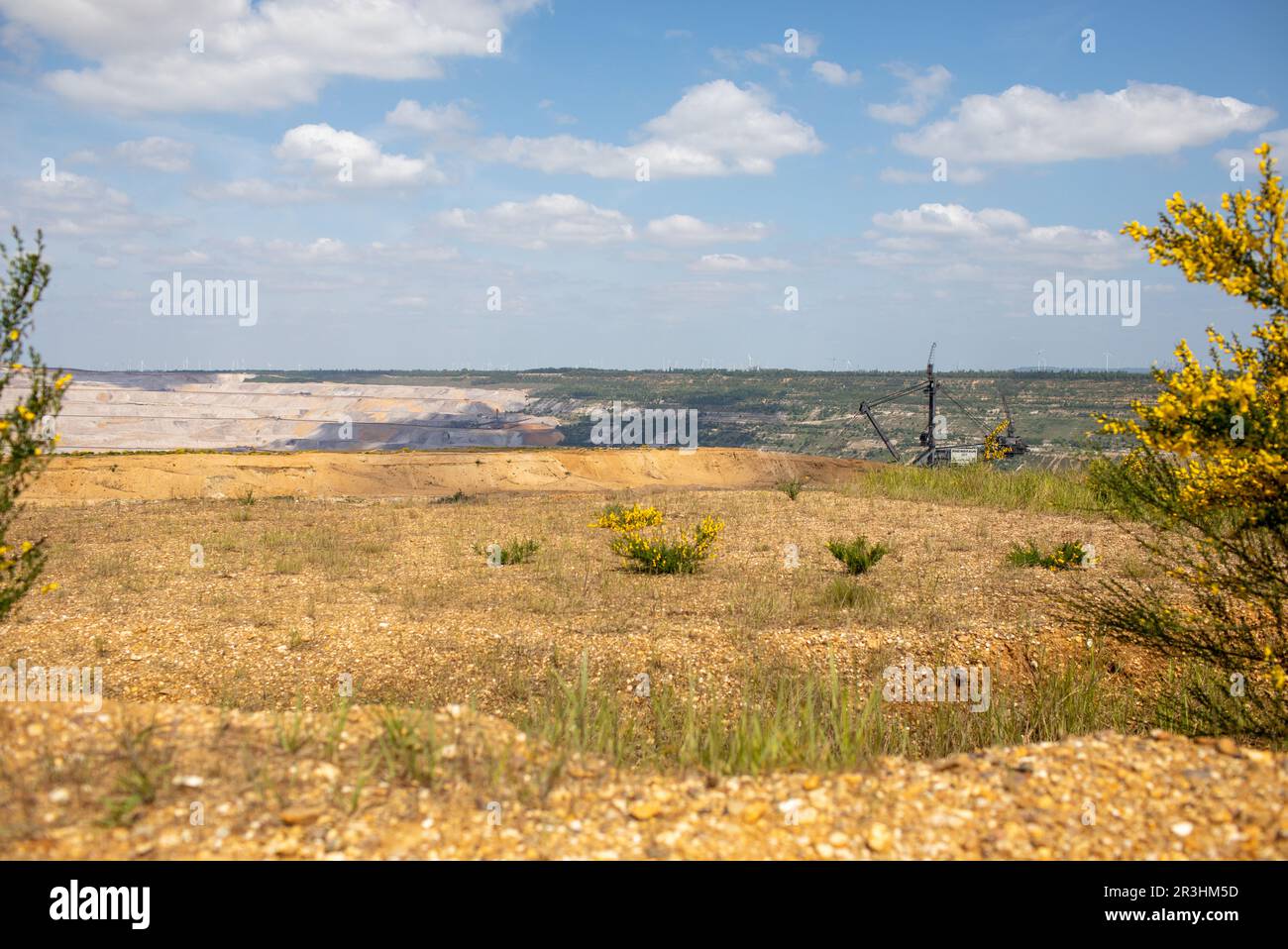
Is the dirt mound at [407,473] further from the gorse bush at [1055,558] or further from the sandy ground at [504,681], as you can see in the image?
the gorse bush at [1055,558]

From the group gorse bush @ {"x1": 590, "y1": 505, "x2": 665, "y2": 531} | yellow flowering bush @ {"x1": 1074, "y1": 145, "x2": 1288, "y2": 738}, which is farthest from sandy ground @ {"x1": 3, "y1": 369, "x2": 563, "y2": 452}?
yellow flowering bush @ {"x1": 1074, "y1": 145, "x2": 1288, "y2": 738}

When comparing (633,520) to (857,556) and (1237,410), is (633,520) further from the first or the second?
(1237,410)

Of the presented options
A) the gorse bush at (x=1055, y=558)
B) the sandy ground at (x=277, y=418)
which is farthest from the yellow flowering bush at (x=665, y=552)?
the sandy ground at (x=277, y=418)

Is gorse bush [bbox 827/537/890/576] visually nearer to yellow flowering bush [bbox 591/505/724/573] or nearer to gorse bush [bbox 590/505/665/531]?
yellow flowering bush [bbox 591/505/724/573]

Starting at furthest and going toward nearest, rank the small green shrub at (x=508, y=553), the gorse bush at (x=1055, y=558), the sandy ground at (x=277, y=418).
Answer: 1. the sandy ground at (x=277, y=418)
2. the small green shrub at (x=508, y=553)
3. the gorse bush at (x=1055, y=558)

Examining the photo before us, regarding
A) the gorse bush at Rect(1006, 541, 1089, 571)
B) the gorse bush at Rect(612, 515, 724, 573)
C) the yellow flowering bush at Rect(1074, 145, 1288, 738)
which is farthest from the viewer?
the gorse bush at Rect(612, 515, 724, 573)

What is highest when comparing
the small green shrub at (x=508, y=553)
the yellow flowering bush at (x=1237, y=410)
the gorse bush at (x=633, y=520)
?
the yellow flowering bush at (x=1237, y=410)

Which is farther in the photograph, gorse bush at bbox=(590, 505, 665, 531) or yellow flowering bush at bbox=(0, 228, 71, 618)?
gorse bush at bbox=(590, 505, 665, 531)
